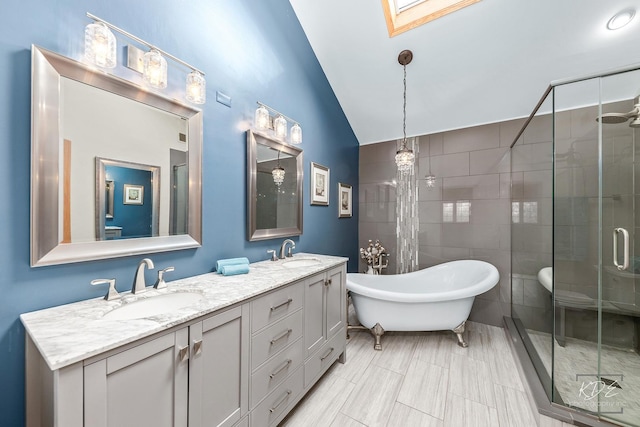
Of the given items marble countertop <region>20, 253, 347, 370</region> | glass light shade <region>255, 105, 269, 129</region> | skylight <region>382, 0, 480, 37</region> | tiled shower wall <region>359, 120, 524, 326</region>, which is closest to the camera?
marble countertop <region>20, 253, 347, 370</region>

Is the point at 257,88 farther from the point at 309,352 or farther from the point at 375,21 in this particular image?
the point at 309,352

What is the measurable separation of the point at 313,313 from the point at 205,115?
147cm

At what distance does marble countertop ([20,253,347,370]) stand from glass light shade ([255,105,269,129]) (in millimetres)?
1148

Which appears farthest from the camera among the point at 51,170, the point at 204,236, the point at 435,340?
the point at 435,340

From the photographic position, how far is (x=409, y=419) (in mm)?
1518

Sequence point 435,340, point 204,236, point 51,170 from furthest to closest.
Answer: point 435,340 < point 204,236 < point 51,170

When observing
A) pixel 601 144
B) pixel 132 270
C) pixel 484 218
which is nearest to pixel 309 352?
pixel 132 270

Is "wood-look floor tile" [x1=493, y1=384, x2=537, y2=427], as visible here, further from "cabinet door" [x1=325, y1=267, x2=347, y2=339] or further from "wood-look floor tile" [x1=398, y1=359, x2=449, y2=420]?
"cabinet door" [x1=325, y1=267, x2=347, y2=339]

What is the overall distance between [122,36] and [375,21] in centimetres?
197

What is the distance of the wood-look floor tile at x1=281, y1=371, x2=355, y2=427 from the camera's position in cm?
150

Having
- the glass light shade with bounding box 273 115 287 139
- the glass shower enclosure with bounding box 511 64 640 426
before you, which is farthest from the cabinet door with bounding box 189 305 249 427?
the glass shower enclosure with bounding box 511 64 640 426

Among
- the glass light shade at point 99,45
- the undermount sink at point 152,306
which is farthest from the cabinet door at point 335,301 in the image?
the glass light shade at point 99,45

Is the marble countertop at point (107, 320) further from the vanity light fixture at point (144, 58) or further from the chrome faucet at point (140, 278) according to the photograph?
the vanity light fixture at point (144, 58)

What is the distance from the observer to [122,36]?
3.80 ft
